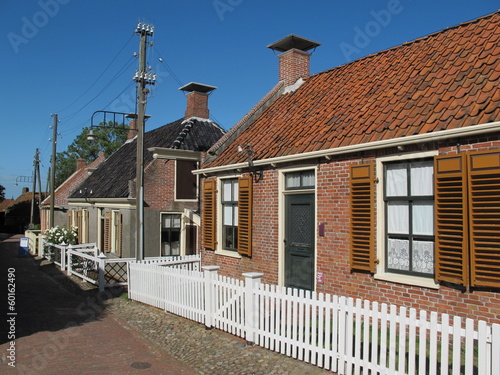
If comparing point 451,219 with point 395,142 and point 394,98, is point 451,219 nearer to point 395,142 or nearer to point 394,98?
point 395,142

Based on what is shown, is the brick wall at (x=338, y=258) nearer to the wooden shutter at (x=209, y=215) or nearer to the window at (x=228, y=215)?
the window at (x=228, y=215)

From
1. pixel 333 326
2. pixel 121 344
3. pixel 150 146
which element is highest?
pixel 150 146

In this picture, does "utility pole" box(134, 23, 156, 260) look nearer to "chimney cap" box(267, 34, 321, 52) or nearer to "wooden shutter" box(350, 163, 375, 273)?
"chimney cap" box(267, 34, 321, 52)

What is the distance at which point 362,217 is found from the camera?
7.80m

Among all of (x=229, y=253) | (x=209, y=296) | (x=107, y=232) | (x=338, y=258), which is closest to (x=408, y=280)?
(x=338, y=258)

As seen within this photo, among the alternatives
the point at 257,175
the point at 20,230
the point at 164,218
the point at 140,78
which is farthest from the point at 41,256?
the point at 20,230

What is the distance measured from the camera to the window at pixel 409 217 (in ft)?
22.9

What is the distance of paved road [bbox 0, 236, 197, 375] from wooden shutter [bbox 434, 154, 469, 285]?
13.4ft

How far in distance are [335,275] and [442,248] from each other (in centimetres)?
235

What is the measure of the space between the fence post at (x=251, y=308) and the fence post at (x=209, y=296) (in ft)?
3.74

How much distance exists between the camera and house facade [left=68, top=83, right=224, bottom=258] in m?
16.0

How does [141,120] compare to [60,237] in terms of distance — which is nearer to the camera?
[141,120]

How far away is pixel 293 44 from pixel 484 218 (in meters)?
9.07

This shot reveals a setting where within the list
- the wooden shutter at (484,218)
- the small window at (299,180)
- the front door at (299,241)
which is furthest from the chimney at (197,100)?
the wooden shutter at (484,218)
